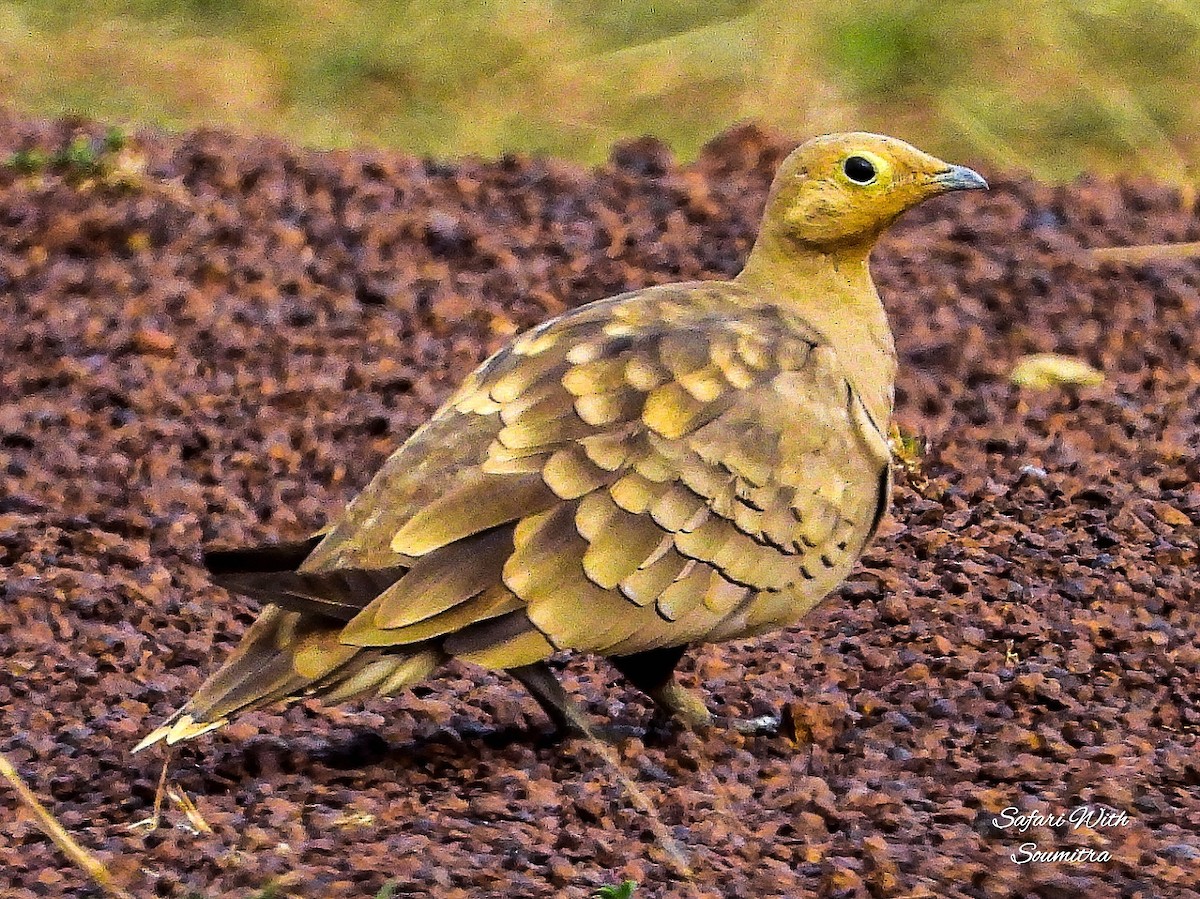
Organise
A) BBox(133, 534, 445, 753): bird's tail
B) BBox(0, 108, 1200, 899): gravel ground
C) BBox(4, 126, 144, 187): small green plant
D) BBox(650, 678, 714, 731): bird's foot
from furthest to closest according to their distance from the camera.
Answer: BBox(4, 126, 144, 187): small green plant → BBox(650, 678, 714, 731): bird's foot → BBox(133, 534, 445, 753): bird's tail → BBox(0, 108, 1200, 899): gravel ground

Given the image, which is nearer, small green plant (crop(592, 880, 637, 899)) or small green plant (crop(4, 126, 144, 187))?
small green plant (crop(592, 880, 637, 899))

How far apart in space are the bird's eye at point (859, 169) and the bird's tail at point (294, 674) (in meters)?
1.54

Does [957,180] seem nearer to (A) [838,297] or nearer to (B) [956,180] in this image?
(B) [956,180]

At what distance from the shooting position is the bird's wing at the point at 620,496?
392cm

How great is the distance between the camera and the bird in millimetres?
3898

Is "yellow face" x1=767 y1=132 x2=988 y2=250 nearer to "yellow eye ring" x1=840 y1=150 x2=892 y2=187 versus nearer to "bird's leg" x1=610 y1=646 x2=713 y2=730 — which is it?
"yellow eye ring" x1=840 y1=150 x2=892 y2=187

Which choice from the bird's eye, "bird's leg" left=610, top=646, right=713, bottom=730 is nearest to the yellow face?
the bird's eye

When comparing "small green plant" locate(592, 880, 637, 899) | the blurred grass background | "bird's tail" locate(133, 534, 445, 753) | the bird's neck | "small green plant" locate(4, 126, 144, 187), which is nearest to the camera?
"small green plant" locate(592, 880, 637, 899)

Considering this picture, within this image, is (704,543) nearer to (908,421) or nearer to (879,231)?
(879,231)

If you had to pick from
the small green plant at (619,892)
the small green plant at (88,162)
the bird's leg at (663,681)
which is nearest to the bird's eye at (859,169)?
the bird's leg at (663,681)

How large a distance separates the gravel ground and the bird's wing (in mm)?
307

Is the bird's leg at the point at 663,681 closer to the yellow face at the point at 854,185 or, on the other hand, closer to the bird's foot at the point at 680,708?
the bird's foot at the point at 680,708

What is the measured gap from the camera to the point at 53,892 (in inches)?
138

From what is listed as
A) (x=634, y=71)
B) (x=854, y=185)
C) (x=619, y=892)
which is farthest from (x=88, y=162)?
(x=619, y=892)
